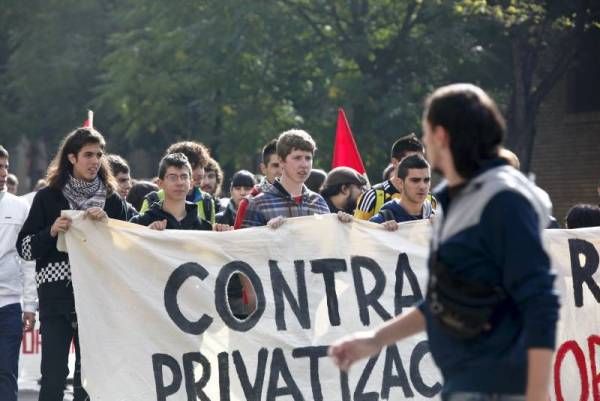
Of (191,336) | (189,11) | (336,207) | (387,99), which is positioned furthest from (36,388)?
(189,11)

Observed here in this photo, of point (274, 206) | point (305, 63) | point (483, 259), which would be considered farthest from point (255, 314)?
point (305, 63)

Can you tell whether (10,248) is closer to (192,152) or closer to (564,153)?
(192,152)

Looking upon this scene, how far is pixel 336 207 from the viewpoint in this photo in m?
11.0

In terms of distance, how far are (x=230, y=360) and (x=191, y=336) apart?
285mm

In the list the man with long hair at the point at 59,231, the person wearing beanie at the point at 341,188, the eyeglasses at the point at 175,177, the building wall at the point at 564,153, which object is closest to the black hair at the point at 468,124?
the man with long hair at the point at 59,231

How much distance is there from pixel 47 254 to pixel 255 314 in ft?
4.39

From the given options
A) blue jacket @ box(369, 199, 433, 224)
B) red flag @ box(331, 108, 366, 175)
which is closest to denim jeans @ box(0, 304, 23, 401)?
blue jacket @ box(369, 199, 433, 224)

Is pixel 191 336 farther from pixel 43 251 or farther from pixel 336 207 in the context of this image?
pixel 336 207

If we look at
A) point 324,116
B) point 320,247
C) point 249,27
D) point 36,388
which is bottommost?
point 36,388

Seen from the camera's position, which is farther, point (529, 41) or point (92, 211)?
point (529, 41)

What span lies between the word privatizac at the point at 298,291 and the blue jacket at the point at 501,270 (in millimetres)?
4660

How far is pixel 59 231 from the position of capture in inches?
325

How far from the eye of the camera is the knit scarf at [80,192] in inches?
332

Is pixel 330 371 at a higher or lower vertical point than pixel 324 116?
lower
